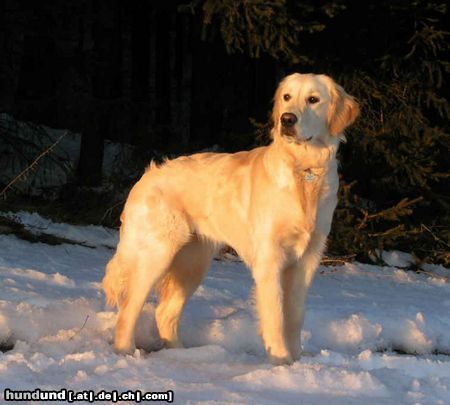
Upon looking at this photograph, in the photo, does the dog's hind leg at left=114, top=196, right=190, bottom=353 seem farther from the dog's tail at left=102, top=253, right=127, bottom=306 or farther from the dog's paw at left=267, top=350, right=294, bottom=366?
the dog's paw at left=267, top=350, right=294, bottom=366

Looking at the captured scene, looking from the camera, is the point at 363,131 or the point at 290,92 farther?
the point at 363,131

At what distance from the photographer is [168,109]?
56.1 feet

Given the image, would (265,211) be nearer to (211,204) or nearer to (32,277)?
(211,204)

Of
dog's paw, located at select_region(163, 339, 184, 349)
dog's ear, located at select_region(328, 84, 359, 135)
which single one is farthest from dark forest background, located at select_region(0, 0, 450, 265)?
dog's paw, located at select_region(163, 339, 184, 349)

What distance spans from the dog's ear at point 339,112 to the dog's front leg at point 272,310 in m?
0.86

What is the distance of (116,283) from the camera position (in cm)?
477

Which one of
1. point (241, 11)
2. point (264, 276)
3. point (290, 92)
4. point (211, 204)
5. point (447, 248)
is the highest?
point (241, 11)

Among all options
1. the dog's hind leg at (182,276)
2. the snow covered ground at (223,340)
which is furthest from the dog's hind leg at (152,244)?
the snow covered ground at (223,340)

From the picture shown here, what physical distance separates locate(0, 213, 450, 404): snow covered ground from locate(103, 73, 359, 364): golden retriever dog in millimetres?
247

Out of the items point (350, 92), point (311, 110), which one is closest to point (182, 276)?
point (311, 110)

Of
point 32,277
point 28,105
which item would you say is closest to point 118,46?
point 28,105

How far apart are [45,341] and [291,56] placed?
4420 mm

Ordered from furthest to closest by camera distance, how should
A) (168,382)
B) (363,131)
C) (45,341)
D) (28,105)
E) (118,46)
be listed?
(118,46) → (28,105) → (363,131) → (45,341) → (168,382)

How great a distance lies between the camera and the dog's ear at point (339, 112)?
4.47 m
